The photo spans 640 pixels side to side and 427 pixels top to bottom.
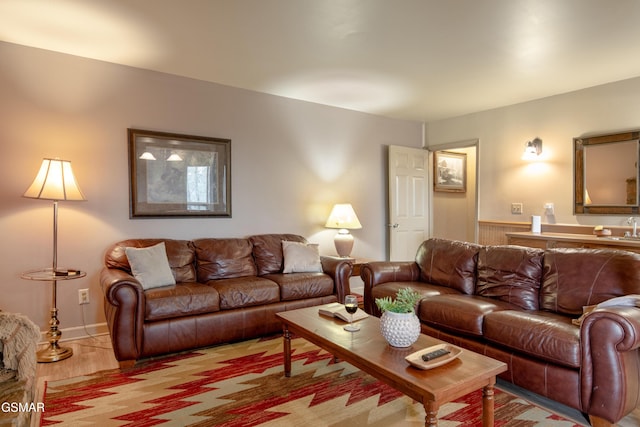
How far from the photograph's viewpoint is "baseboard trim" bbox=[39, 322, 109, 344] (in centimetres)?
328

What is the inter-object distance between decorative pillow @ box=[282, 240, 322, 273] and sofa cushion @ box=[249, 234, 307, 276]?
0.24ft

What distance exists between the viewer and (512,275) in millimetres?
2863

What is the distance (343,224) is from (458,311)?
211cm

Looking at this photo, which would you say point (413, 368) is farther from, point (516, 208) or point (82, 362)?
point (516, 208)

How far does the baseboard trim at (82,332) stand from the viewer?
10.8 ft

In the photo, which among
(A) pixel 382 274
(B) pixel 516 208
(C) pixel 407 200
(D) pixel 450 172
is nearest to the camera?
(A) pixel 382 274

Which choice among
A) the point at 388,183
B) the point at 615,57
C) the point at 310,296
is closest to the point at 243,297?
the point at 310,296

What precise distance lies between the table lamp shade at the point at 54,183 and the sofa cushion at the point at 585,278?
363cm

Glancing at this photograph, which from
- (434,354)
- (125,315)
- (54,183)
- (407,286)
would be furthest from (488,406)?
(54,183)

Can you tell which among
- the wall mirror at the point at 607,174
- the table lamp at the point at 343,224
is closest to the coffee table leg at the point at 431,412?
the table lamp at the point at 343,224

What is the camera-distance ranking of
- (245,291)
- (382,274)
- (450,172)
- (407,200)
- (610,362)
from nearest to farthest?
(610,362) → (245,291) → (382,274) → (407,200) → (450,172)

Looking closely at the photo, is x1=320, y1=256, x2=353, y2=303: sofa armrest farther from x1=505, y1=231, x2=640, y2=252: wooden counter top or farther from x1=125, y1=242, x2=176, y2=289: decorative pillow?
x1=505, y1=231, x2=640, y2=252: wooden counter top

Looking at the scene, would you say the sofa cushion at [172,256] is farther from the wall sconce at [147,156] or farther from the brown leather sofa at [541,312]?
the brown leather sofa at [541,312]

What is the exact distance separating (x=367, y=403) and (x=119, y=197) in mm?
2831
